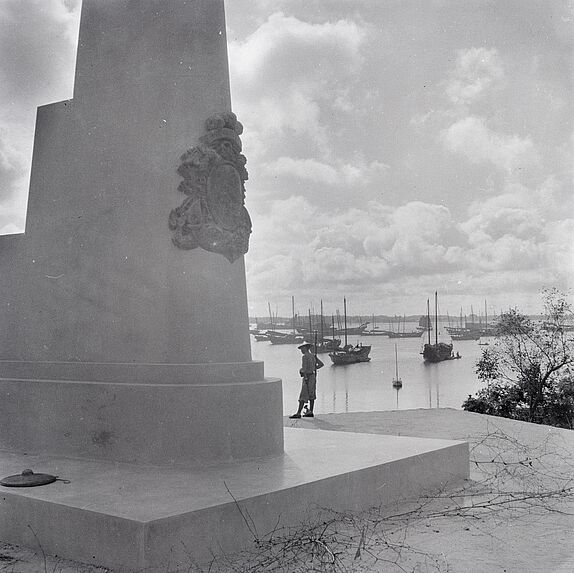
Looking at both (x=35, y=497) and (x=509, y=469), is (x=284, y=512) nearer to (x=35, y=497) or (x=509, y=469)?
(x=35, y=497)

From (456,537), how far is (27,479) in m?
3.00

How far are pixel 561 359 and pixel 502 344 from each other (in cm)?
138

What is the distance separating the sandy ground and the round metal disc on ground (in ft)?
1.45

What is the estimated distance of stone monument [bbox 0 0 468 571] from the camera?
610cm

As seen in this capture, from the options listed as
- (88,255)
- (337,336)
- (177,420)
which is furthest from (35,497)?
(337,336)

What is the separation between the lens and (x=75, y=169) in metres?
7.11

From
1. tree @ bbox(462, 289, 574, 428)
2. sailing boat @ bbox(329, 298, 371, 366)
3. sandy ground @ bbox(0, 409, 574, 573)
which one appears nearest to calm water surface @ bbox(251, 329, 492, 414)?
sailing boat @ bbox(329, 298, 371, 366)

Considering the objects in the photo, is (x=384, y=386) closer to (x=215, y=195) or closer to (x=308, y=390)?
(x=308, y=390)

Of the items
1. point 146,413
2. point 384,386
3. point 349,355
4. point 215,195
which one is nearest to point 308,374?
point 215,195

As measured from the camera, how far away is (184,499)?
4.87 meters

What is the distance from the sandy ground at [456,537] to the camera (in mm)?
4582

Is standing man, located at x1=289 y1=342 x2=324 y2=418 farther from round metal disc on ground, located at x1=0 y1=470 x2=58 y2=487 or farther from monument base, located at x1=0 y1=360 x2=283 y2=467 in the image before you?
round metal disc on ground, located at x1=0 y1=470 x2=58 y2=487

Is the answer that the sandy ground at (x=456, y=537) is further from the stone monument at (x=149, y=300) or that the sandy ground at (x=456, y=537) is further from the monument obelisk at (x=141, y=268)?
the monument obelisk at (x=141, y=268)

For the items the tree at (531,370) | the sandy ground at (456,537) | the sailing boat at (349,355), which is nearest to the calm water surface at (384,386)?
the sailing boat at (349,355)
